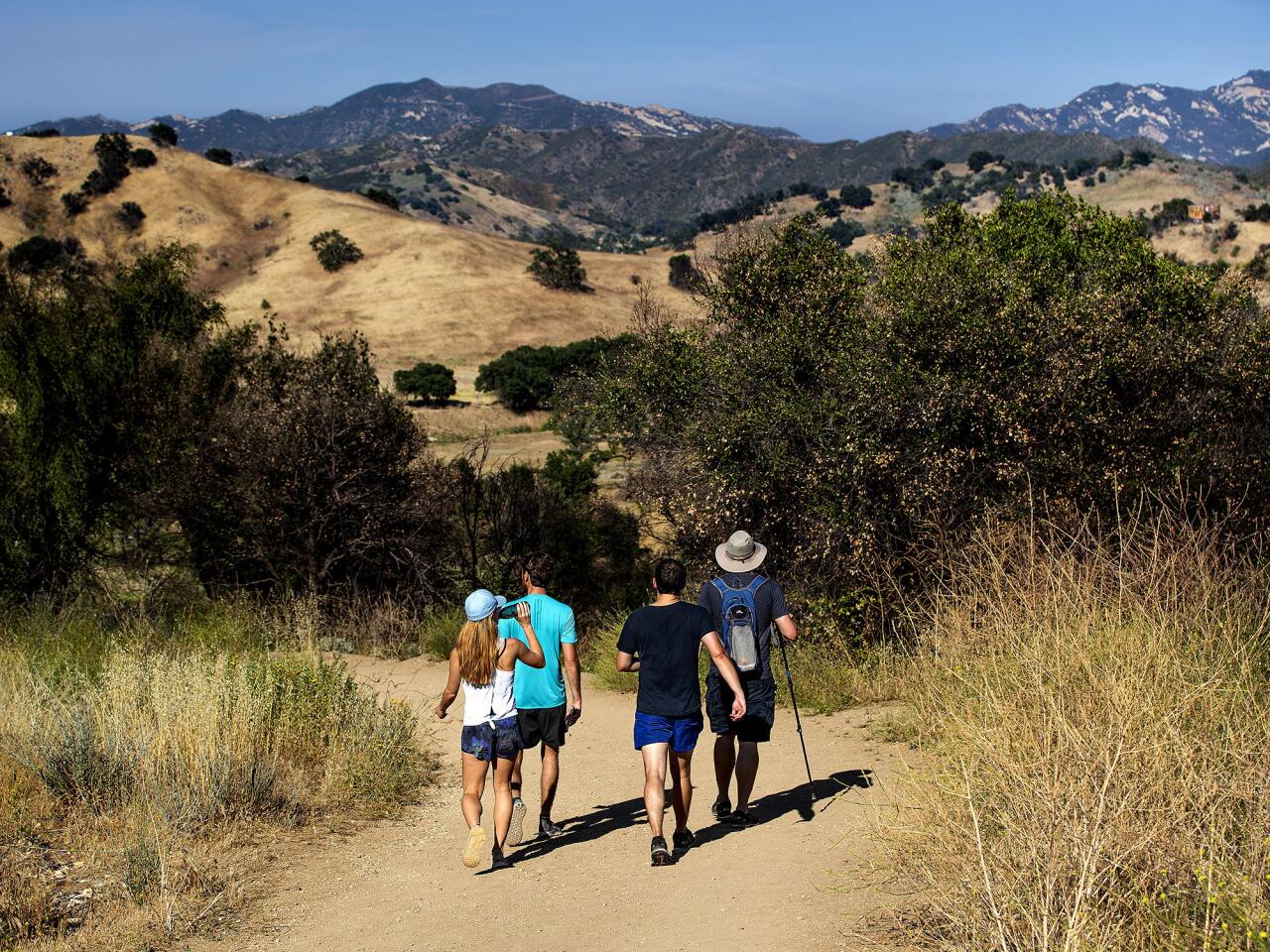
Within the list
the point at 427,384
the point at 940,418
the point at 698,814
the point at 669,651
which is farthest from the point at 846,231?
the point at 669,651

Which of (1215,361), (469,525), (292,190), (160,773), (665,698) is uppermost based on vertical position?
(292,190)

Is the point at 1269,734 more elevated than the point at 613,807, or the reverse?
the point at 1269,734

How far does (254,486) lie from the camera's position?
16391 mm

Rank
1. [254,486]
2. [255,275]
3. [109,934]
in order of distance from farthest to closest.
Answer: [255,275] < [254,486] < [109,934]

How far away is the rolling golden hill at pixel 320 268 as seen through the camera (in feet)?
248

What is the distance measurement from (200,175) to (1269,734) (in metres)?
105

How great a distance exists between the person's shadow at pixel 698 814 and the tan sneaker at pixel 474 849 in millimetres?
395

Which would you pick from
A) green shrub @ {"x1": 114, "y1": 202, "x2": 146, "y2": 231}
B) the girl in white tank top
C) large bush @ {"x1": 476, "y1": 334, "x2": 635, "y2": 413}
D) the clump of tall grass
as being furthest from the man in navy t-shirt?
green shrub @ {"x1": 114, "y1": 202, "x2": 146, "y2": 231}

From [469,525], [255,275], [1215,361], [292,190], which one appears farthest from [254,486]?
[292,190]

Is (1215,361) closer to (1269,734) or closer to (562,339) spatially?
(1269,734)

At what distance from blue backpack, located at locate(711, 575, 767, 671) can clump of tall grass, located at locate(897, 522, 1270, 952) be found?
3.66 feet

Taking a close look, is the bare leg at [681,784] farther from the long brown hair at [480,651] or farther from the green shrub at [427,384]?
the green shrub at [427,384]

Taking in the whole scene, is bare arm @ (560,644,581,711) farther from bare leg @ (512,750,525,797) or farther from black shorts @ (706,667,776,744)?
black shorts @ (706,667,776,744)

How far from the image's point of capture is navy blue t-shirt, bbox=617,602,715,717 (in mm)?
6387
